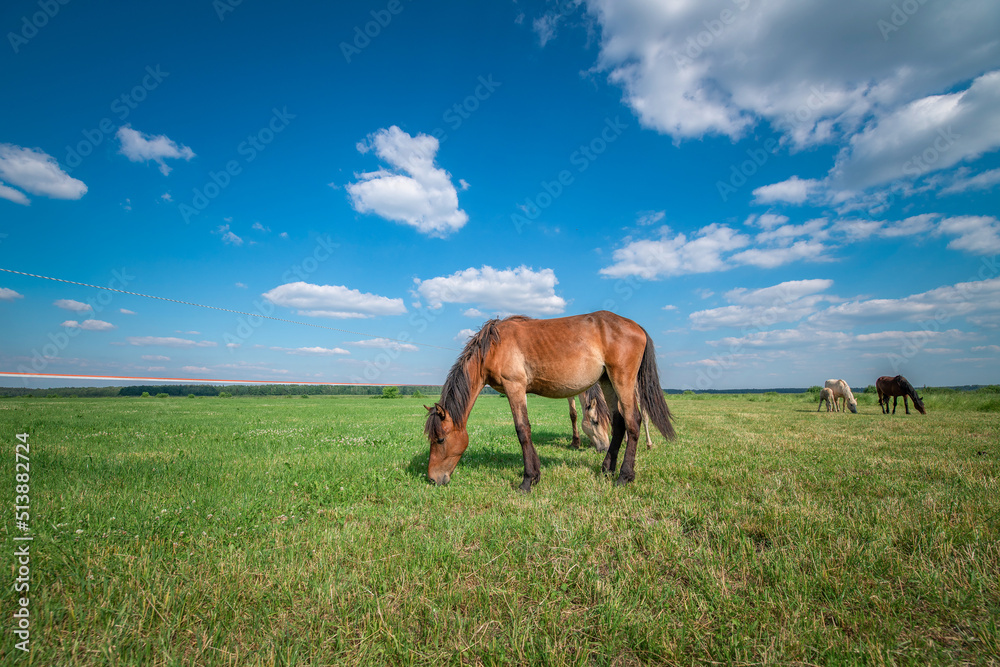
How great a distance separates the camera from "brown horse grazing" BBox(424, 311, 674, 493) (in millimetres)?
5848

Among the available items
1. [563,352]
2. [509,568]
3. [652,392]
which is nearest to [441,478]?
[563,352]

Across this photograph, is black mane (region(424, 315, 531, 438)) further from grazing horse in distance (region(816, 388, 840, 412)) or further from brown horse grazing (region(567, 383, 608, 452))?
grazing horse in distance (region(816, 388, 840, 412))

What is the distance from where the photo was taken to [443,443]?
19.1ft

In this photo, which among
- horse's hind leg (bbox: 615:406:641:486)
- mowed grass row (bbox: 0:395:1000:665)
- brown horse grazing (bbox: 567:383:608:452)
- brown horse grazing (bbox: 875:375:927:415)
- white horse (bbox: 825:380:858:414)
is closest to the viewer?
mowed grass row (bbox: 0:395:1000:665)

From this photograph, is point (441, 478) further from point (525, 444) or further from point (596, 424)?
point (596, 424)

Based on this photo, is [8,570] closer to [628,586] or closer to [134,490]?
[134,490]

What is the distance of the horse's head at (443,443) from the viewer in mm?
5777

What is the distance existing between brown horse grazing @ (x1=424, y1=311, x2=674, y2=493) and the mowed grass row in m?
0.70

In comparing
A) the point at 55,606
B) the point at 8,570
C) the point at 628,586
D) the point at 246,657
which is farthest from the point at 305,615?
the point at 8,570

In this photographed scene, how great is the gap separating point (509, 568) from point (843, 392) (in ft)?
104

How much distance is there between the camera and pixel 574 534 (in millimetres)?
3531

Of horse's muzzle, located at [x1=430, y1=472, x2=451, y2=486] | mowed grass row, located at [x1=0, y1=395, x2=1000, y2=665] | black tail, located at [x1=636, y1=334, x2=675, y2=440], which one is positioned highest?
black tail, located at [x1=636, y1=334, x2=675, y2=440]

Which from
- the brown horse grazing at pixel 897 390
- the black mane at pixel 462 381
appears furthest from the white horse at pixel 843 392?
the black mane at pixel 462 381

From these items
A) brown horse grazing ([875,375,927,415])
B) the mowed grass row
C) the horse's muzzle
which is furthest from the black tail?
brown horse grazing ([875,375,927,415])
